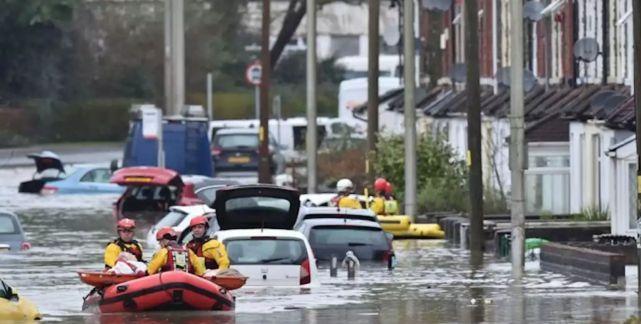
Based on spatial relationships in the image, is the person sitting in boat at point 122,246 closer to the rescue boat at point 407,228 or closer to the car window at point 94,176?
the rescue boat at point 407,228

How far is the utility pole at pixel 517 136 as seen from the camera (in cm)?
3450

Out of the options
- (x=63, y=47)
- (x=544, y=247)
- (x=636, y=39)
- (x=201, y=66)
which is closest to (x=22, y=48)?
(x=63, y=47)

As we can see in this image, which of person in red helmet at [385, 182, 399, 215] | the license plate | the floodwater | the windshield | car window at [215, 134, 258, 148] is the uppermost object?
car window at [215, 134, 258, 148]

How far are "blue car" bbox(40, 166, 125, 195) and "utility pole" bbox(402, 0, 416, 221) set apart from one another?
18.3 m

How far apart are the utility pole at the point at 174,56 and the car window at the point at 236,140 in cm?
157

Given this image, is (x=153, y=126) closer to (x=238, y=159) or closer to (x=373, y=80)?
(x=373, y=80)

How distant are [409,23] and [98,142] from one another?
40.0 m

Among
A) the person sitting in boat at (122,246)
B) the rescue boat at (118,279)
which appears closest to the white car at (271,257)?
the rescue boat at (118,279)

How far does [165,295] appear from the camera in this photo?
2605 centimetres

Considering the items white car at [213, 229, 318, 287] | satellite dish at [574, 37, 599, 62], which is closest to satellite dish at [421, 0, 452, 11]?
satellite dish at [574, 37, 599, 62]

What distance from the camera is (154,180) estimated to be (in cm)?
5097

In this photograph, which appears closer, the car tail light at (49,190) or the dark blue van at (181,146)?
the dark blue van at (181,146)

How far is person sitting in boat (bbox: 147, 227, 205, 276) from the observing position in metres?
26.5

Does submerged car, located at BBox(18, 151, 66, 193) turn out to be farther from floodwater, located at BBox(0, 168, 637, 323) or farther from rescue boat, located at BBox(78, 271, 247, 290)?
rescue boat, located at BBox(78, 271, 247, 290)
